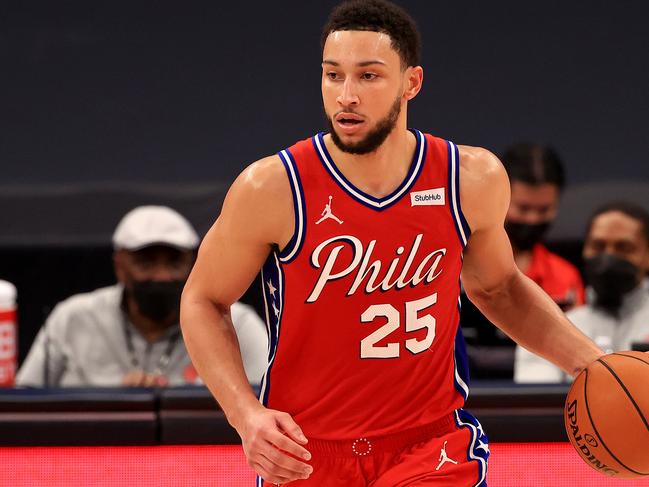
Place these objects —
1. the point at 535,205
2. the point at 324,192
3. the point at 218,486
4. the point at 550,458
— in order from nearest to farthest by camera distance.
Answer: the point at 324,192 → the point at 218,486 → the point at 550,458 → the point at 535,205

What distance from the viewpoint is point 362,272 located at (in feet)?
8.23

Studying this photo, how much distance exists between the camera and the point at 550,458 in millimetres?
3643

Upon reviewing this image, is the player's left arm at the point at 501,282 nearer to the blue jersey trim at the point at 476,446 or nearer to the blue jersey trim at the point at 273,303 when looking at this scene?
the blue jersey trim at the point at 476,446

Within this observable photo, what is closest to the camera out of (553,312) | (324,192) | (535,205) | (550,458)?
(324,192)

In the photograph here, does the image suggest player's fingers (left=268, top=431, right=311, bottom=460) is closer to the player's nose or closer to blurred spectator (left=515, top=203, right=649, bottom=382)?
the player's nose

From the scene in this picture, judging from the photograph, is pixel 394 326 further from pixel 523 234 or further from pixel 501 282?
pixel 523 234

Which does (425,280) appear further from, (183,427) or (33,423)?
(33,423)

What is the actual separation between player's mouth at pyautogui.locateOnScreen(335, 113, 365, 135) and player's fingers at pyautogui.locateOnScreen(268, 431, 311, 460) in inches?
25.2

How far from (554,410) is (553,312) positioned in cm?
108

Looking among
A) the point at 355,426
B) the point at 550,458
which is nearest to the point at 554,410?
the point at 550,458

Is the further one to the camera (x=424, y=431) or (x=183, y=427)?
(x=183, y=427)

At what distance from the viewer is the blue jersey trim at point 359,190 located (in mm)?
2516

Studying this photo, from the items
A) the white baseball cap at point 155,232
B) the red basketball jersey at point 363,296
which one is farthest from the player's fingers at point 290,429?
the white baseball cap at point 155,232

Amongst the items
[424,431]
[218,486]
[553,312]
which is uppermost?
[553,312]
